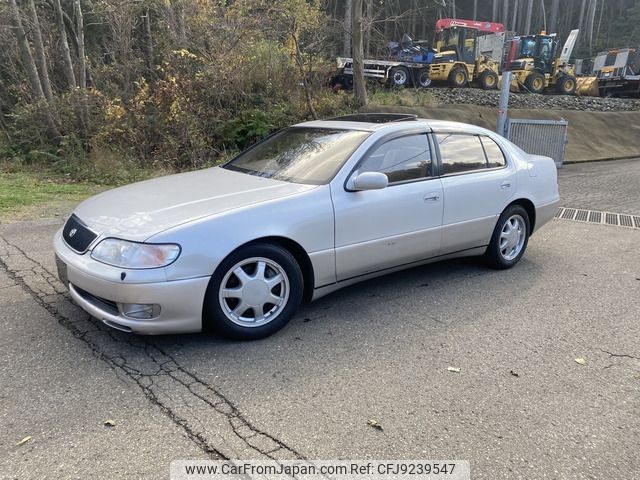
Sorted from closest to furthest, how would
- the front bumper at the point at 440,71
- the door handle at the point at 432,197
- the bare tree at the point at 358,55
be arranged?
1. the door handle at the point at 432,197
2. the bare tree at the point at 358,55
3. the front bumper at the point at 440,71

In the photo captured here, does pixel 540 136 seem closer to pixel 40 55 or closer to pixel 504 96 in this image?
pixel 504 96

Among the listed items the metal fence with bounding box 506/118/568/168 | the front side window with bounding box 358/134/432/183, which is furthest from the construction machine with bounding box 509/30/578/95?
the front side window with bounding box 358/134/432/183

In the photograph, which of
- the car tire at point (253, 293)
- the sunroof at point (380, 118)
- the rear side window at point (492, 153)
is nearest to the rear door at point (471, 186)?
the rear side window at point (492, 153)

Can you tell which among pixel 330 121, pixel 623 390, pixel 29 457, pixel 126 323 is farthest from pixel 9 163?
pixel 623 390

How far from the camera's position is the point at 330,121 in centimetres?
493

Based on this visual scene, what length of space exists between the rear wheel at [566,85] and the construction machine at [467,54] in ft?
12.3

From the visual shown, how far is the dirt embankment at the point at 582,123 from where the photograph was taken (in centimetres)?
1509

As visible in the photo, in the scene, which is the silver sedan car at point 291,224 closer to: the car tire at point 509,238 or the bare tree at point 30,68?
the car tire at point 509,238

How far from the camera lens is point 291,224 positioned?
11.5 ft

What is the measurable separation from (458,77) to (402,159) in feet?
66.7

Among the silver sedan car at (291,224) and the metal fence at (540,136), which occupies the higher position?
the silver sedan car at (291,224)

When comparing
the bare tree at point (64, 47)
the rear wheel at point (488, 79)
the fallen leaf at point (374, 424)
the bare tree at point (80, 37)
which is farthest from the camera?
the rear wheel at point (488, 79)

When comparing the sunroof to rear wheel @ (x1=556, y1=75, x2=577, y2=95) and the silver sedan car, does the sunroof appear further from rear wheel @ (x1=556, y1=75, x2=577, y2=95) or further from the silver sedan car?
rear wheel @ (x1=556, y1=75, x2=577, y2=95)

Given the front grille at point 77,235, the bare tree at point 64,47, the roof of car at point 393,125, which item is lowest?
the front grille at point 77,235
